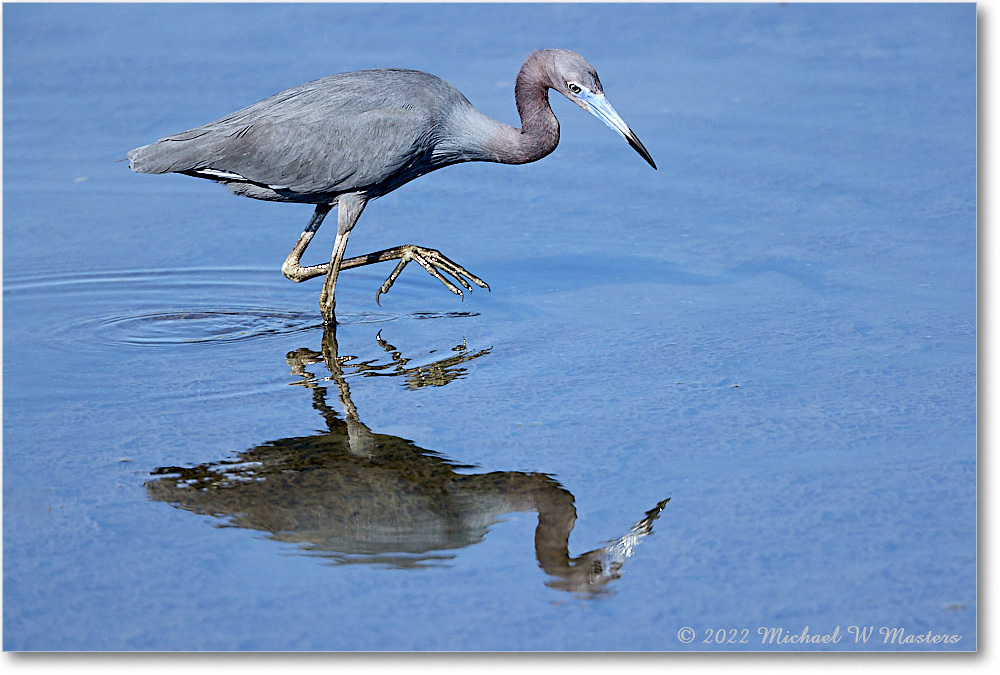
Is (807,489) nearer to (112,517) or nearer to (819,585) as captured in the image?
(819,585)

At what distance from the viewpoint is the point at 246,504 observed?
15.5ft

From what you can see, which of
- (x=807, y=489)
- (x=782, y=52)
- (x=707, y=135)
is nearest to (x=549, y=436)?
(x=807, y=489)

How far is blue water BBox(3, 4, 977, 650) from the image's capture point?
4.16 metres

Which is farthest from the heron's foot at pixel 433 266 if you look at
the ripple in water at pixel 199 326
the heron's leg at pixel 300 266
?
the ripple in water at pixel 199 326

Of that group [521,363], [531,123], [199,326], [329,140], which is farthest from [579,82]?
[199,326]

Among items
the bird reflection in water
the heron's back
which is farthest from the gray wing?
the bird reflection in water

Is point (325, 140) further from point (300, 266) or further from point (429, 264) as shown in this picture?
point (429, 264)

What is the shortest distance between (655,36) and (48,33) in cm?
508

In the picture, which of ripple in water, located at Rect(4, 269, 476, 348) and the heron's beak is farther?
the heron's beak

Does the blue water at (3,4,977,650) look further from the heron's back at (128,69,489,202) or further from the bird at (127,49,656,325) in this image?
the heron's back at (128,69,489,202)

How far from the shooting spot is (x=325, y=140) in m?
6.64

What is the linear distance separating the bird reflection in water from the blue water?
17 mm

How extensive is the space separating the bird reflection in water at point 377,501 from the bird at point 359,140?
66.5 inches

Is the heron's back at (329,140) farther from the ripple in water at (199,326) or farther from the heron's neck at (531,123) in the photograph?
the ripple in water at (199,326)
